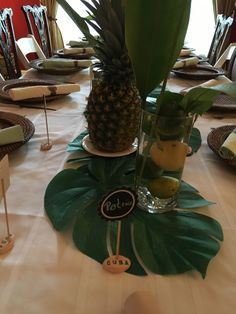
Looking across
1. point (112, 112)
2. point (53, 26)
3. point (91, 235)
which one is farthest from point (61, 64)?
point (53, 26)

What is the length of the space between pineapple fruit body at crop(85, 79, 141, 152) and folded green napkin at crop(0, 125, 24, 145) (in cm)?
17

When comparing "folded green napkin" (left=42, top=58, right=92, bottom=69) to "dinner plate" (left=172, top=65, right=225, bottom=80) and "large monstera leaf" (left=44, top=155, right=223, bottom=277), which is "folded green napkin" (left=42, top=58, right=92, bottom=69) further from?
"large monstera leaf" (left=44, top=155, right=223, bottom=277)

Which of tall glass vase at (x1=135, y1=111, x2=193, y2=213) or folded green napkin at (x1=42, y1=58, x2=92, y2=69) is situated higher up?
tall glass vase at (x1=135, y1=111, x2=193, y2=213)

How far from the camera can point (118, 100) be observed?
0.64 meters

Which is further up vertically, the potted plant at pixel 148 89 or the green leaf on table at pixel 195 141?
the potted plant at pixel 148 89

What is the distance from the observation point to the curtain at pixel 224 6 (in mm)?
3019

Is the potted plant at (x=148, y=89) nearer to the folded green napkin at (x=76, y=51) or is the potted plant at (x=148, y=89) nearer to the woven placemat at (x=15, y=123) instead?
the woven placemat at (x=15, y=123)

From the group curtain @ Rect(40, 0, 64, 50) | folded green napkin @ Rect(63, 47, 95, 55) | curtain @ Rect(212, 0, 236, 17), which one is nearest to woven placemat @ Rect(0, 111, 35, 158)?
folded green napkin @ Rect(63, 47, 95, 55)

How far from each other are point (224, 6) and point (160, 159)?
316 cm

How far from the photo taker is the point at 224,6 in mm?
3061

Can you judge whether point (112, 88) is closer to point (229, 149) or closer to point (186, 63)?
point (229, 149)

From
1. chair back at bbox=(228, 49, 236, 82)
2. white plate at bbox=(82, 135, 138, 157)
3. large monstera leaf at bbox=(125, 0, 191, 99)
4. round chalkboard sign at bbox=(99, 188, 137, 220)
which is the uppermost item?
large monstera leaf at bbox=(125, 0, 191, 99)

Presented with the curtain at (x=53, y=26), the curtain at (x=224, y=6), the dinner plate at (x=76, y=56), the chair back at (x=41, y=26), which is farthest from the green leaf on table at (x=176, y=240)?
the curtain at (x=224, y=6)

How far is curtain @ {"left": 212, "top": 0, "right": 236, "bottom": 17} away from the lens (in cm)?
302
